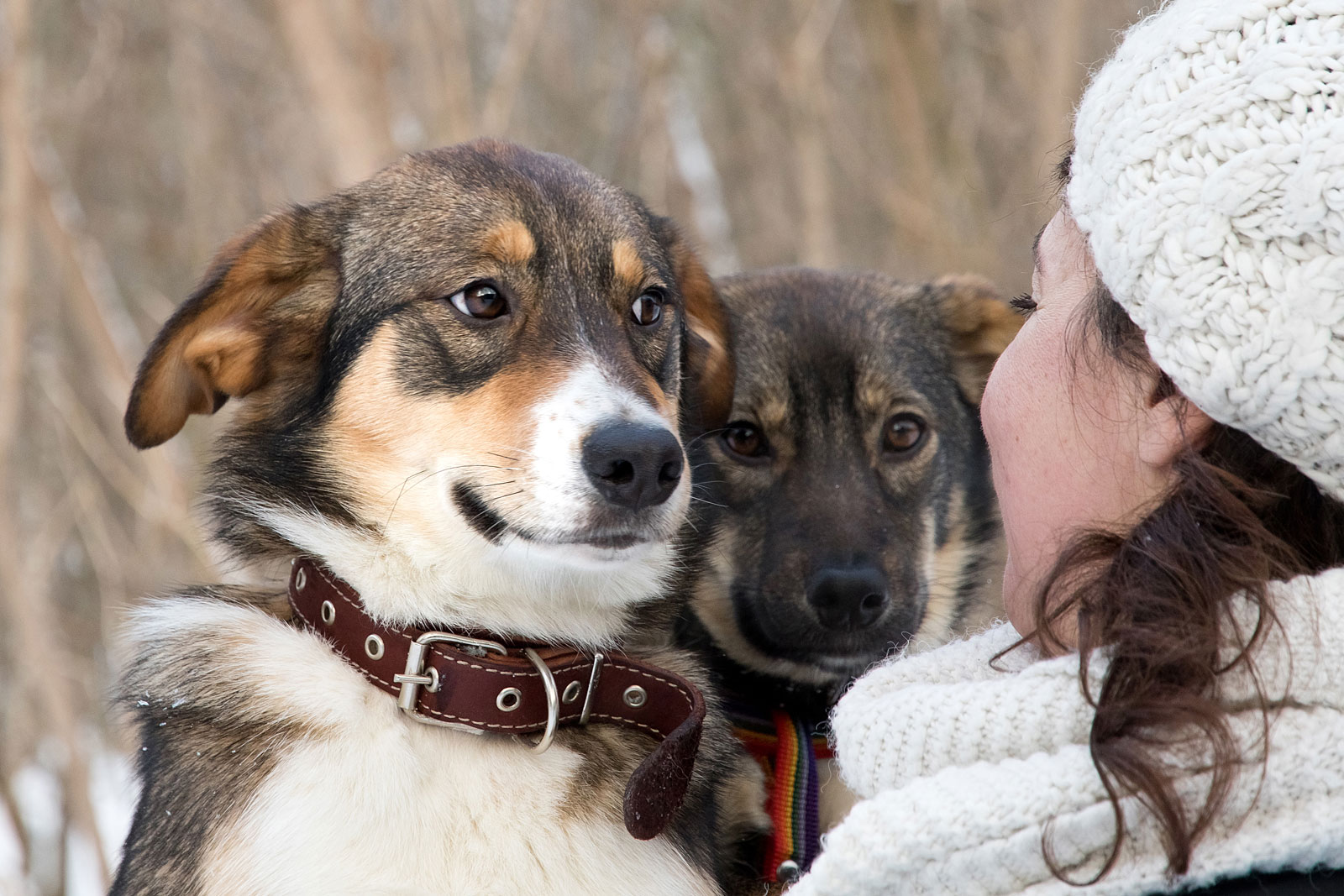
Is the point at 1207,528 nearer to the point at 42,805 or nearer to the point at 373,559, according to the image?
the point at 373,559

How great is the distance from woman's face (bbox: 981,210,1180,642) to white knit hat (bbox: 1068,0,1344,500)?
0.22 m

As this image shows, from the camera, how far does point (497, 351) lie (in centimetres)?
264

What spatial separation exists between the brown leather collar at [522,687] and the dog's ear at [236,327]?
448 millimetres

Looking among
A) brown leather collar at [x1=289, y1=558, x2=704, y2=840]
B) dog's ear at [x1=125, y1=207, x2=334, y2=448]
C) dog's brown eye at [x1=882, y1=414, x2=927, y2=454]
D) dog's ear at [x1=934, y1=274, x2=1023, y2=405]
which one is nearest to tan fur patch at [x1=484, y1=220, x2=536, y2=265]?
dog's ear at [x1=125, y1=207, x2=334, y2=448]

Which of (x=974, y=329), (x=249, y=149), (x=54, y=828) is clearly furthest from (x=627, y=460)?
(x=249, y=149)

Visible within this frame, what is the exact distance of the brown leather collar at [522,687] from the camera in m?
2.34

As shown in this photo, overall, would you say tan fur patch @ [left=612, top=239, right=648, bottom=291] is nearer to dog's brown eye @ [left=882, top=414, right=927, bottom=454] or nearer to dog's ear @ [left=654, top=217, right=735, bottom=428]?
dog's ear @ [left=654, top=217, right=735, bottom=428]

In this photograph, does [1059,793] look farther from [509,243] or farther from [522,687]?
[509,243]

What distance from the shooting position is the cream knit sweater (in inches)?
66.2

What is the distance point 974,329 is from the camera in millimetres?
3961

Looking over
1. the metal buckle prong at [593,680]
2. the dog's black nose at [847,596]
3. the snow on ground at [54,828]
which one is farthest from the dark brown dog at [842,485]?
the snow on ground at [54,828]

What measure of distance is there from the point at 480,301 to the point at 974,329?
5.98 feet

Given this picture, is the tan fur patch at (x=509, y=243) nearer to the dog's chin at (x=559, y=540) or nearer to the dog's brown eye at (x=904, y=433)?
the dog's chin at (x=559, y=540)

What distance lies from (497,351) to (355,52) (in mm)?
2558
